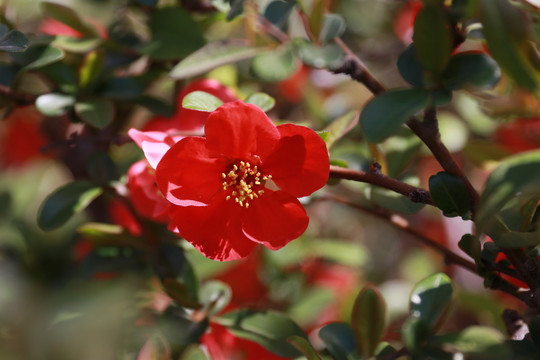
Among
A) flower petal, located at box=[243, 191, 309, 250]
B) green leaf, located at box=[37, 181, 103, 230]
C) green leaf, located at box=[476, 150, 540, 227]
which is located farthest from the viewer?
green leaf, located at box=[37, 181, 103, 230]

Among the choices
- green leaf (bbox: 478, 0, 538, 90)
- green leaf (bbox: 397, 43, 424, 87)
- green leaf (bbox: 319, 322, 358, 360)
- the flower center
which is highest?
green leaf (bbox: 478, 0, 538, 90)

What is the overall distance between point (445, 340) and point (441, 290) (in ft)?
0.27

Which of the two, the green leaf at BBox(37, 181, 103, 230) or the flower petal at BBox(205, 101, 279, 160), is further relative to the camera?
the green leaf at BBox(37, 181, 103, 230)

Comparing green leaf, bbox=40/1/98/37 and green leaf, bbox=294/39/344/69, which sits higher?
green leaf, bbox=294/39/344/69

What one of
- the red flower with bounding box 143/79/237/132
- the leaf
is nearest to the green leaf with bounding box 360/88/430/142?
the leaf

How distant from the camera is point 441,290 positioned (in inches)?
24.2

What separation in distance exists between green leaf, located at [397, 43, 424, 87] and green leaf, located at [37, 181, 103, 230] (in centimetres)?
49

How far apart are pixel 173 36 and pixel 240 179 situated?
0.30m

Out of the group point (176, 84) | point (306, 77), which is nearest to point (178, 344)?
point (176, 84)

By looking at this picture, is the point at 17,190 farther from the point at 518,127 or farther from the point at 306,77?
the point at 518,127

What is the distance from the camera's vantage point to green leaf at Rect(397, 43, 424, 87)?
0.63m

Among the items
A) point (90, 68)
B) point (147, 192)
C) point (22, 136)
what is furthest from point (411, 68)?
point (22, 136)

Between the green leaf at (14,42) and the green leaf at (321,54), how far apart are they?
373 mm

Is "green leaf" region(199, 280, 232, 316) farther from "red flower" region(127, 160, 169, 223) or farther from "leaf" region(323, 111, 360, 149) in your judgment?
"leaf" region(323, 111, 360, 149)
